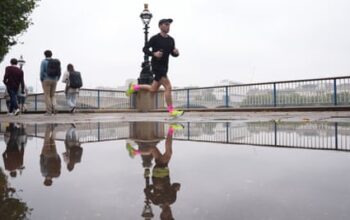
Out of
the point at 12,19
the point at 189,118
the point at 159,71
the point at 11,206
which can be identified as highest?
the point at 12,19

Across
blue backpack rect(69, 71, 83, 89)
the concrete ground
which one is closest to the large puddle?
the concrete ground

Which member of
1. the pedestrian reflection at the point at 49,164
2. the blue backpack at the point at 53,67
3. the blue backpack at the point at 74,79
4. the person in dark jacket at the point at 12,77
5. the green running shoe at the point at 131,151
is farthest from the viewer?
the blue backpack at the point at 74,79

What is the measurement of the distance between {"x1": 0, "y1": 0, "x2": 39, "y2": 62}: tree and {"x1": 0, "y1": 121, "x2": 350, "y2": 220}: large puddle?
1791 centimetres

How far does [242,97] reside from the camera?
58.5 feet

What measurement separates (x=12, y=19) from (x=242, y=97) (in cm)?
1369

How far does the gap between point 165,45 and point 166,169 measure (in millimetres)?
5077

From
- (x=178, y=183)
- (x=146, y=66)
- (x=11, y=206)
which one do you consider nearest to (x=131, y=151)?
(x=178, y=183)

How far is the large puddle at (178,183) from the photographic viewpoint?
3.89ft

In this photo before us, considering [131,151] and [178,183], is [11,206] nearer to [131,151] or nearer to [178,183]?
[178,183]

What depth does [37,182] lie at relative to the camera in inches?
65.7

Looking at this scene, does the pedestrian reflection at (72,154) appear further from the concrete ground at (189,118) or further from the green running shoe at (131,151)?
the concrete ground at (189,118)

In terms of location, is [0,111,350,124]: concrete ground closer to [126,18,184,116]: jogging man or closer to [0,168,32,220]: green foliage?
[126,18,184,116]: jogging man

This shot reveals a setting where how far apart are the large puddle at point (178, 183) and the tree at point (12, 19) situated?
1791 centimetres

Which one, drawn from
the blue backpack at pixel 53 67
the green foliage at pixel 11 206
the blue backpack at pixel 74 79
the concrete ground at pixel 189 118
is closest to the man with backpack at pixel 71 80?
the blue backpack at pixel 74 79
